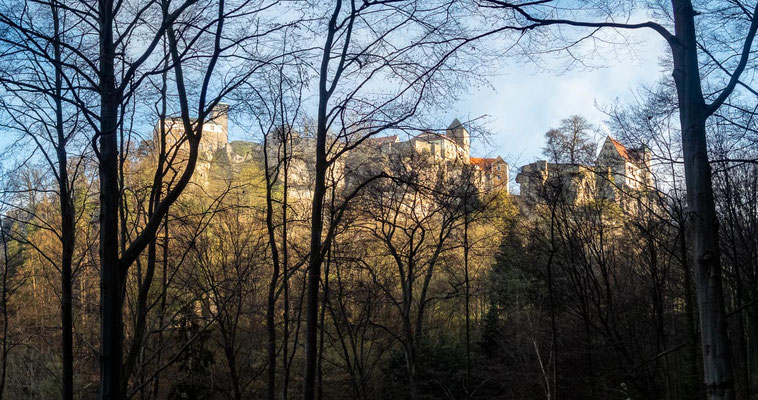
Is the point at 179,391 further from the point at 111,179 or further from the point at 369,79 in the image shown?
the point at 111,179

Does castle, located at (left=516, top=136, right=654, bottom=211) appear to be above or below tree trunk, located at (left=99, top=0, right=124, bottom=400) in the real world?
above

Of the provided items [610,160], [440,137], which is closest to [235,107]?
[440,137]

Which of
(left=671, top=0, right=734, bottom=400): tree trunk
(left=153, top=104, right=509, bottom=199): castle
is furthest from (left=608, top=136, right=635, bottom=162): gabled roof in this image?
(left=671, top=0, right=734, bottom=400): tree trunk

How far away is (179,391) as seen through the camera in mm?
12367

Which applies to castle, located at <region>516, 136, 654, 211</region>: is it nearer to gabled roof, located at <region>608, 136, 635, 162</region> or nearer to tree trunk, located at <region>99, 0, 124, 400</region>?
gabled roof, located at <region>608, 136, 635, 162</region>

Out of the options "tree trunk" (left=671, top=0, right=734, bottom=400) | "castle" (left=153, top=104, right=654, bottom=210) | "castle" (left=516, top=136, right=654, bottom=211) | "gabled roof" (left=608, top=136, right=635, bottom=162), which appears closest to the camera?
"tree trunk" (left=671, top=0, right=734, bottom=400)

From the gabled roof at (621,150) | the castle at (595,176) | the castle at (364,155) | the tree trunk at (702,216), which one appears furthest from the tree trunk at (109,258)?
the gabled roof at (621,150)

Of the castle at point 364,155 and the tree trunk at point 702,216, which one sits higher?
the castle at point 364,155

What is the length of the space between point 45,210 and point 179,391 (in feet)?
30.8

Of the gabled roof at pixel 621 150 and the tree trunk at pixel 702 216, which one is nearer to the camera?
the tree trunk at pixel 702 216

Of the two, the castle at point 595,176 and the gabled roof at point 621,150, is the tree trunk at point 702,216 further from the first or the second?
the gabled roof at point 621,150

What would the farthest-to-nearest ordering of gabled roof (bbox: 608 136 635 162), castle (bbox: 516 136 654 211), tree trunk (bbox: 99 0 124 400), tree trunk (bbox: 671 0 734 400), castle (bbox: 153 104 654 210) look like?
gabled roof (bbox: 608 136 635 162) < castle (bbox: 516 136 654 211) < castle (bbox: 153 104 654 210) < tree trunk (bbox: 99 0 124 400) < tree trunk (bbox: 671 0 734 400)

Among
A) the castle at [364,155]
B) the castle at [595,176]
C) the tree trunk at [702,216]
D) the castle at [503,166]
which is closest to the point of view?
the tree trunk at [702,216]

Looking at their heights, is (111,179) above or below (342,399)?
above
